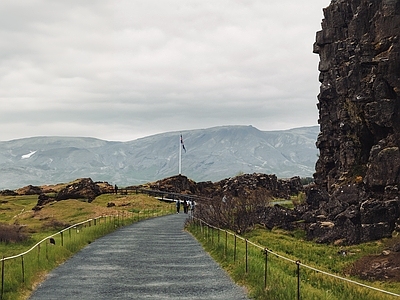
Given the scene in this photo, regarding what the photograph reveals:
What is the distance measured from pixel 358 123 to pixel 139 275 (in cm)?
4826

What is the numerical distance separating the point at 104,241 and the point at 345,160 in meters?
39.3

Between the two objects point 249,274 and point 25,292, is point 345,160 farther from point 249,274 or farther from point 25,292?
point 25,292

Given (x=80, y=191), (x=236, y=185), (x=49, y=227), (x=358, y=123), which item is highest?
(x=358, y=123)

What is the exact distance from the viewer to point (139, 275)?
25.7 metres

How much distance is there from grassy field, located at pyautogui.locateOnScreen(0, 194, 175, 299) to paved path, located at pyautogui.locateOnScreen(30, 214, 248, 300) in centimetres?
68

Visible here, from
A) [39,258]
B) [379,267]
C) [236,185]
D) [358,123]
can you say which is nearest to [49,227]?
[39,258]

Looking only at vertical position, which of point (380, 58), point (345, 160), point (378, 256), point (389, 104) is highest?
point (380, 58)

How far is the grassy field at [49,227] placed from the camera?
22.9 meters

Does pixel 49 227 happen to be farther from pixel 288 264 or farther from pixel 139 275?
pixel 139 275

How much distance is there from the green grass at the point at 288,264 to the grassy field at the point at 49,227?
26.5ft

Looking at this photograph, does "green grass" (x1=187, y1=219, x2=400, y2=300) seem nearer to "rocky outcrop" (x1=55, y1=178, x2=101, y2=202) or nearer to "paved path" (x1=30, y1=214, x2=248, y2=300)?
"paved path" (x1=30, y1=214, x2=248, y2=300)

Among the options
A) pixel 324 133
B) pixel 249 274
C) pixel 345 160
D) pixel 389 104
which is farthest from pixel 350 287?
pixel 324 133

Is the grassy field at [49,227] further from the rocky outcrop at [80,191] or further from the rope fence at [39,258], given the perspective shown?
the rocky outcrop at [80,191]

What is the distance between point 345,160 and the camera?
72.1 meters
